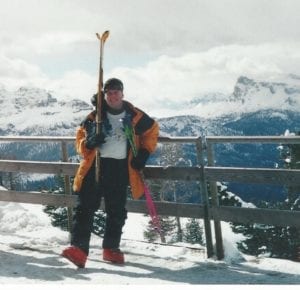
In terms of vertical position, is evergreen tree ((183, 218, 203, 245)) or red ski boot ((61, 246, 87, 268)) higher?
red ski boot ((61, 246, 87, 268))

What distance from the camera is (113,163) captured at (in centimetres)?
628

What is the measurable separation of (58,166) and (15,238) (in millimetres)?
1334

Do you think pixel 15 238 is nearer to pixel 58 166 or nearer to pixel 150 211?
pixel 58 166

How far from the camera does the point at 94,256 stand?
6738 millimetres

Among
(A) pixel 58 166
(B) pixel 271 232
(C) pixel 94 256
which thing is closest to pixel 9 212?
(A) pixel 58 166

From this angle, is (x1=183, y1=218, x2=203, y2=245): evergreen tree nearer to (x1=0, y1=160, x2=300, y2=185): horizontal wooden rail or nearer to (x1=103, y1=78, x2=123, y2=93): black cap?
(x1=0, y1=160, x2=300, y2=185): horizontal wooden rail

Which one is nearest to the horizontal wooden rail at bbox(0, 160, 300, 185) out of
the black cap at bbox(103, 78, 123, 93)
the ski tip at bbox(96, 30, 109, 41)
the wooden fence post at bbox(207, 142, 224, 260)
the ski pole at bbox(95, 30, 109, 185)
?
the wooden fence post at bbox(207, 142, 224, 260)

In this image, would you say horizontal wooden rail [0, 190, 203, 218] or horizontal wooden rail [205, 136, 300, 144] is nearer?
horizontal wooden rail [205, 136, 300, 144]

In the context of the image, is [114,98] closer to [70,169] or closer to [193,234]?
[70,169]

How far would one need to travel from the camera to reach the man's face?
6.13m

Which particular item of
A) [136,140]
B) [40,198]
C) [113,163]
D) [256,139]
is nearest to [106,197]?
[113,163]

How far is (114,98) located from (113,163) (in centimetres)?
76

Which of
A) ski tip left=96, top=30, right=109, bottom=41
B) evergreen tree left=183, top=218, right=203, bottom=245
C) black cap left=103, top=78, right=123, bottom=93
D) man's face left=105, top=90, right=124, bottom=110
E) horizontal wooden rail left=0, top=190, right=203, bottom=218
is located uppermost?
ski tip left=96, top=30, right=109, bottom=41

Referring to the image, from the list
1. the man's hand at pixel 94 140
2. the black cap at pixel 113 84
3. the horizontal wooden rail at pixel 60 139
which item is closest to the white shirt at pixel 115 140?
the man's hand at pixel 94 140
